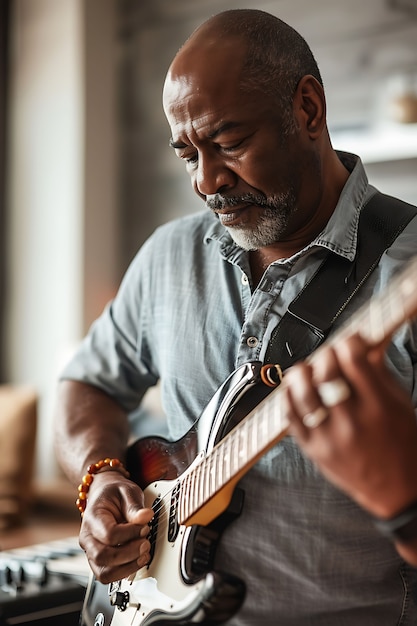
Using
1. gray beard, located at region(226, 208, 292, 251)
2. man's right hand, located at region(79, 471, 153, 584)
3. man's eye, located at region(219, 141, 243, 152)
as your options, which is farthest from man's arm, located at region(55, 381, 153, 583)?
man's eye, located at region(219, 141, 243, 152)

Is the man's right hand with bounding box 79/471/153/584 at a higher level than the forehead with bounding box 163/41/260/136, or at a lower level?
lower

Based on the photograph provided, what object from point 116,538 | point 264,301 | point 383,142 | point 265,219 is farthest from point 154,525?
point 383,142

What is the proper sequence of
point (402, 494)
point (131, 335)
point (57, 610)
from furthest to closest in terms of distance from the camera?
point (57, 610)
point (131, 335)
point (402, 494)

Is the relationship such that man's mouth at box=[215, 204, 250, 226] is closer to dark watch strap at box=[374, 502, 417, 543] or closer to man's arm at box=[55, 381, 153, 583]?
man's arm at box=[55, 381, 153, 583]

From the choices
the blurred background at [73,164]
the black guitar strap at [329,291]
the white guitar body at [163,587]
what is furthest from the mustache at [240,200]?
the blurred background at [73,164]

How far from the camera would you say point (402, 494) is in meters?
0.76

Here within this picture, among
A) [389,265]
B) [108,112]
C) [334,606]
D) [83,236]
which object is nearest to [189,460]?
[334,606]

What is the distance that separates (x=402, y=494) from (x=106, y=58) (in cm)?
288

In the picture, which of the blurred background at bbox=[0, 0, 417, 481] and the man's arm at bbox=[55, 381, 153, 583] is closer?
the man's arm at bbox=[55, 381, 153, 583]

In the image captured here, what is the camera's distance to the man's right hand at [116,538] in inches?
43.6

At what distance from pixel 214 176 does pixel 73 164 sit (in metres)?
2.21

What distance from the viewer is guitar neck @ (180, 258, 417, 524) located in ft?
2.34

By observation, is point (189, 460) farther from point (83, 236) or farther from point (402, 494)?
point (83, 236)

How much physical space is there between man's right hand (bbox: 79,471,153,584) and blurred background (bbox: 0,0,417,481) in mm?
1899
